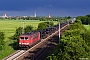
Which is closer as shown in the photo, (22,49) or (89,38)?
(89,38)

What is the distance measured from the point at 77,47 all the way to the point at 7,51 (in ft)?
70.2

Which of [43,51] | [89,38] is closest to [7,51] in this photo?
[43,51]

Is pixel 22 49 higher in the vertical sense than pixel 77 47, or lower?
lower

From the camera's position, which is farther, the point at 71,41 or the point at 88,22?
the point at 88,22

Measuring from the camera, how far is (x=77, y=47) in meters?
29.2

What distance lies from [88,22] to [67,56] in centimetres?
13945

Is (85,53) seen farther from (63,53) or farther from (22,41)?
(22,41)

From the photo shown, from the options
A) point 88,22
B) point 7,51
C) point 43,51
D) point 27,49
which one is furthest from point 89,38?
point 88,22

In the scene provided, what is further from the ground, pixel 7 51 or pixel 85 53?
pixel 85 53

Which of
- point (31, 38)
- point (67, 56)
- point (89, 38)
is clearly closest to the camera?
point (67, 56)

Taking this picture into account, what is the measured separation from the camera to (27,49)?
49.8 meters

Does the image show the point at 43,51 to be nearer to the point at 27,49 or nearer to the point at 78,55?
the point at 27,49

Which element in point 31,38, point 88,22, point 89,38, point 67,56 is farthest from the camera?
point 88,22

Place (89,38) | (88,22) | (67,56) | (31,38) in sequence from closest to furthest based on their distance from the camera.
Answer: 1. (67,56)
2. (89,38)
3. (31,38)
4. (88,22)
